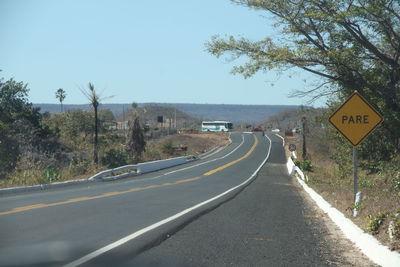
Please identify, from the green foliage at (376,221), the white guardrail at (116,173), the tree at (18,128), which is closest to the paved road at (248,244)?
the green foliage at (376,221)

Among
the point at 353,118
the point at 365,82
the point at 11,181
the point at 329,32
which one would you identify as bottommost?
the point at 11,181

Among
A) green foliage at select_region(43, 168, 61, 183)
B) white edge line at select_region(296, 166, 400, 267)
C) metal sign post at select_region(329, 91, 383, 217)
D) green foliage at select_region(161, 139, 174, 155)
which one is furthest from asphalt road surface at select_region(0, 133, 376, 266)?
green foliage at select_region(161, 139, 174, 155)

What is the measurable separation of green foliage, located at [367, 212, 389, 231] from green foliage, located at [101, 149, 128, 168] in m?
32.3

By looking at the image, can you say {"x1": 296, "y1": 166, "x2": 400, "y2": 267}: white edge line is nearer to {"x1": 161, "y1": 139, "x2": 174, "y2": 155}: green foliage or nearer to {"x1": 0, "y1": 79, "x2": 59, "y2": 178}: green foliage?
{"x1": 0, "y1": 79, "x2": 59, "y2": 178}: green foliage

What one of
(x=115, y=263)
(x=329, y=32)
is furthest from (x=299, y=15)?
(x=115, y=263)

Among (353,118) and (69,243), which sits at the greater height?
(353,118)

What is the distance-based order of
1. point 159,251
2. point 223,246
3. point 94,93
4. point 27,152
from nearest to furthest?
point 159,251 → point 223,246 → point 27,152 → point 94,93

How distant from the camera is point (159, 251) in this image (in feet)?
25.1

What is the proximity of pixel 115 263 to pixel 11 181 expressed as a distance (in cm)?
1862

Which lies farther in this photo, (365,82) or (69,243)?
(365,82)

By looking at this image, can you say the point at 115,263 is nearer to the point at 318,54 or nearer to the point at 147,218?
the point at 147,218

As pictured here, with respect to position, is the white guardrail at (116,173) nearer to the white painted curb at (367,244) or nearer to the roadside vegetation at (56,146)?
the roadside vegetation at (56,146)

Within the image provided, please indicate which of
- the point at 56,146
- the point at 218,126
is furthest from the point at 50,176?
the point at 218,126

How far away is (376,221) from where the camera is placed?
888cm
